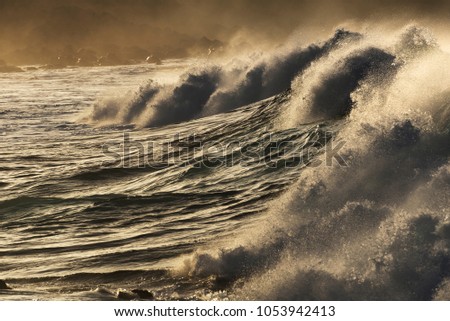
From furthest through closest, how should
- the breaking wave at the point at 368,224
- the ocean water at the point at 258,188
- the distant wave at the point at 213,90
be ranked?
1. the distant wave at the point at 213,90
2. the ocean water at the point at 258,188
3. the breaking wave at the point at 368,224

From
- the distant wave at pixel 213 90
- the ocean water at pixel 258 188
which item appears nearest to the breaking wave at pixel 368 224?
the ocean water at pixel 258 188

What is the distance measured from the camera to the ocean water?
38.7 feet

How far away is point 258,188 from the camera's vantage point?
17.5m

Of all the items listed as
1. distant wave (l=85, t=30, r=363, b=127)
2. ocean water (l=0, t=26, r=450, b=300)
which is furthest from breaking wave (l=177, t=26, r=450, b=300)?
distant wave (l=85, t=30, r=363, b=127)

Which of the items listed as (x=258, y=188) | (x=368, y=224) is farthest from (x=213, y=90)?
(x=368, y=224)

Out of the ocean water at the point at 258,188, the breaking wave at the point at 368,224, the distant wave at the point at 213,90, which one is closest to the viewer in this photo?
the breaking wave at the point at 368,224

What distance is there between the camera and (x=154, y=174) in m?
20.0

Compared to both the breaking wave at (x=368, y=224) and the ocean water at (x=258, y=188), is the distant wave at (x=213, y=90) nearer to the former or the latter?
the ocean water at (x=258, y=188)

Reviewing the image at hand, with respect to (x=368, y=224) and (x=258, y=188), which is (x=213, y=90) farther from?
(x=368, y=224)

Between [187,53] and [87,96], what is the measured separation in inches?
1908

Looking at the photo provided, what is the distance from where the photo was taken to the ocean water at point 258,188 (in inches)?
464

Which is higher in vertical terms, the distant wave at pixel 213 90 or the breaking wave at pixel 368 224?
the distant wave at pixel 213 90

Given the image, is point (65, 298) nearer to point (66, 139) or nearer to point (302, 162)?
point (302, 162)

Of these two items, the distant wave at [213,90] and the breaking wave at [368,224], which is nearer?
the breaking wave at [368,224]
